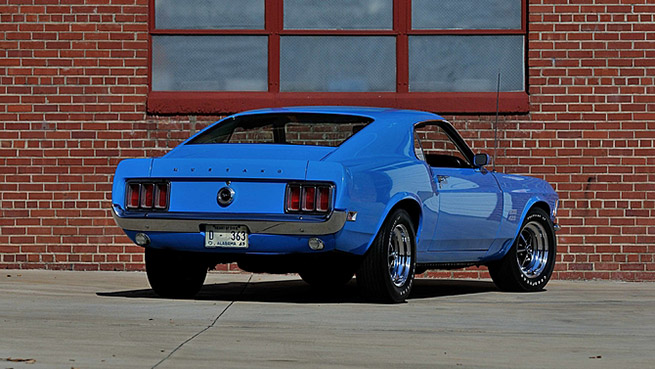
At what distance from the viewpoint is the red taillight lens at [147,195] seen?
8.97m

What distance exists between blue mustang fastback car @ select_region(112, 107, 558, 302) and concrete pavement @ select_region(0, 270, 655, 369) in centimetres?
33

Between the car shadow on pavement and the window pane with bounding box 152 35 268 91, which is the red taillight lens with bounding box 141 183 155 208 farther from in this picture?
the window pane with bounding box 152 35 268 91

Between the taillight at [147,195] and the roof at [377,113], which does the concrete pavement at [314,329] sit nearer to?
the taillight at [147,195]

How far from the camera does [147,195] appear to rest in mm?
8984

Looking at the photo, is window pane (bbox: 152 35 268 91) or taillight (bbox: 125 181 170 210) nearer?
taillight (bbox: 125 181 170 210)

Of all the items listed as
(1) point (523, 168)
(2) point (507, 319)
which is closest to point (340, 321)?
(2) point (507, 319)

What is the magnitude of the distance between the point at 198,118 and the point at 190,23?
104cm

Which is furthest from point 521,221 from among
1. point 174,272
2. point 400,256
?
point 174,272

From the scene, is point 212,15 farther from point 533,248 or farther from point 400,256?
point 400,256

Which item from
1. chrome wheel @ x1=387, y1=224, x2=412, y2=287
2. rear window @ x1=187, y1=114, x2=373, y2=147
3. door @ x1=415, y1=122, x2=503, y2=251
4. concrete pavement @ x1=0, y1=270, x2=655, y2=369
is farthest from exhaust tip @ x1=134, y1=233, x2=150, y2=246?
door @ x1=415, y1=122, x2=503, y2=251

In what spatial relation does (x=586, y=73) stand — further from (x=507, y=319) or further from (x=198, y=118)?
(x=507, y=319)

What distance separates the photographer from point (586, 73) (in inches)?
541

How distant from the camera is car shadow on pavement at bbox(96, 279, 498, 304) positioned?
10016mm

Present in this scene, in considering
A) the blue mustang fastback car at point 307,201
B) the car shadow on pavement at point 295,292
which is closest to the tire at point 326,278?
the car shadow on pavement at point 295,292
